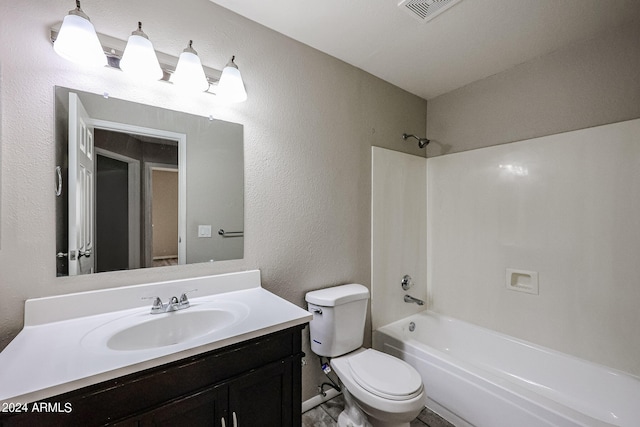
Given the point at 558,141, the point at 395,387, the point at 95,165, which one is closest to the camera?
the point at 95,165

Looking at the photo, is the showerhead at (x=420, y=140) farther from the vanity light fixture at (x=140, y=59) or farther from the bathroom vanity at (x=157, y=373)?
the bathroom vanity at (x=157, y=373)

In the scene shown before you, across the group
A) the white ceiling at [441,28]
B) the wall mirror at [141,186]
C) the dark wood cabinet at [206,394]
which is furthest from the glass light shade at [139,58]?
the dark wood cabinet at [206,394]

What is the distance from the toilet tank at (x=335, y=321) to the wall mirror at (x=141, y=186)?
578 mm

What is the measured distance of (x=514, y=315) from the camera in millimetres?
1998

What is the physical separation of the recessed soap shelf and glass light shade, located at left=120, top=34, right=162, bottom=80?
2.54m

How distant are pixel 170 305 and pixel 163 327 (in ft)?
0.29

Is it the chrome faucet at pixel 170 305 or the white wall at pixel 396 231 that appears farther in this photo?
the white wall at pixel 396 231

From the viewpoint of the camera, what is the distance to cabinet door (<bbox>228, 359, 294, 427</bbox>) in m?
0.98

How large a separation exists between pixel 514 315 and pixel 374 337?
3.40 feet

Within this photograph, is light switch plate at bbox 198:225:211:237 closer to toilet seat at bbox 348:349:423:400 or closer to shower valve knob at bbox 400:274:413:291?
toilet seat at bbox 348:349:423:400

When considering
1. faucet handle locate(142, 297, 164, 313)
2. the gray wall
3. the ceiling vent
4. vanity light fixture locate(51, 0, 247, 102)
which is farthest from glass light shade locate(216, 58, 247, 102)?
the gray wall

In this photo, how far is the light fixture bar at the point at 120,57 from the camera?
113 cm

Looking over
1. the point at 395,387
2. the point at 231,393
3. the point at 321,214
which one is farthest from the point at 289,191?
the point at 395,387

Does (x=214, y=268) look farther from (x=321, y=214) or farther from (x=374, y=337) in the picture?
(x=374, y=337)
